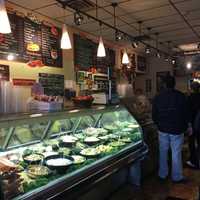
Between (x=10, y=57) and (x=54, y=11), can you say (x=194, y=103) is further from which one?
(x=10, y=57)

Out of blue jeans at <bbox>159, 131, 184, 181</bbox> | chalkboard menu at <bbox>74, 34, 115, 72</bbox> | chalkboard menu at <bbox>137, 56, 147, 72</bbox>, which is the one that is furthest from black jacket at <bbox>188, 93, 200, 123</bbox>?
chalkboard menu at <bbox>137, 56, 147, 72</bbox>

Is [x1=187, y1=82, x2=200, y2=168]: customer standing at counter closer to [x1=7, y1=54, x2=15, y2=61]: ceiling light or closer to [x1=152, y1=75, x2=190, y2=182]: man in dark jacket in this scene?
[x1=152, y1=75, x2=190, y2=182]: man in dark jacket

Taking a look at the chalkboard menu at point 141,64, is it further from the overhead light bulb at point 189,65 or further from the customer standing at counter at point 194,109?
the customer standing at counter at point 194,109

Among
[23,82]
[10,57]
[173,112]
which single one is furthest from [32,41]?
[173,112]

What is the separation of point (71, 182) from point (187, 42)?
6647 mm

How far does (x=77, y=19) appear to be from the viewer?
3.97m

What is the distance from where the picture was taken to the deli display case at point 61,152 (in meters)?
2.26

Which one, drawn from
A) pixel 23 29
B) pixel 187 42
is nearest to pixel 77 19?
pixel 23 29

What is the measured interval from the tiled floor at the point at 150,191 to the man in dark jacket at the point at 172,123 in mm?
205

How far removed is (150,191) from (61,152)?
1.60 meters

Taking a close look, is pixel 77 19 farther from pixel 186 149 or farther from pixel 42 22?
pixel 186 149

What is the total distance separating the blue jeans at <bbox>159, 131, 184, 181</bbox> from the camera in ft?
14.2

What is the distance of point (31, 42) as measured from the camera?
4871mm

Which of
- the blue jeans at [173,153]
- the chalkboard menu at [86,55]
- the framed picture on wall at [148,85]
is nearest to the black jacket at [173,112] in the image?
the blue jeans at [173,153]
